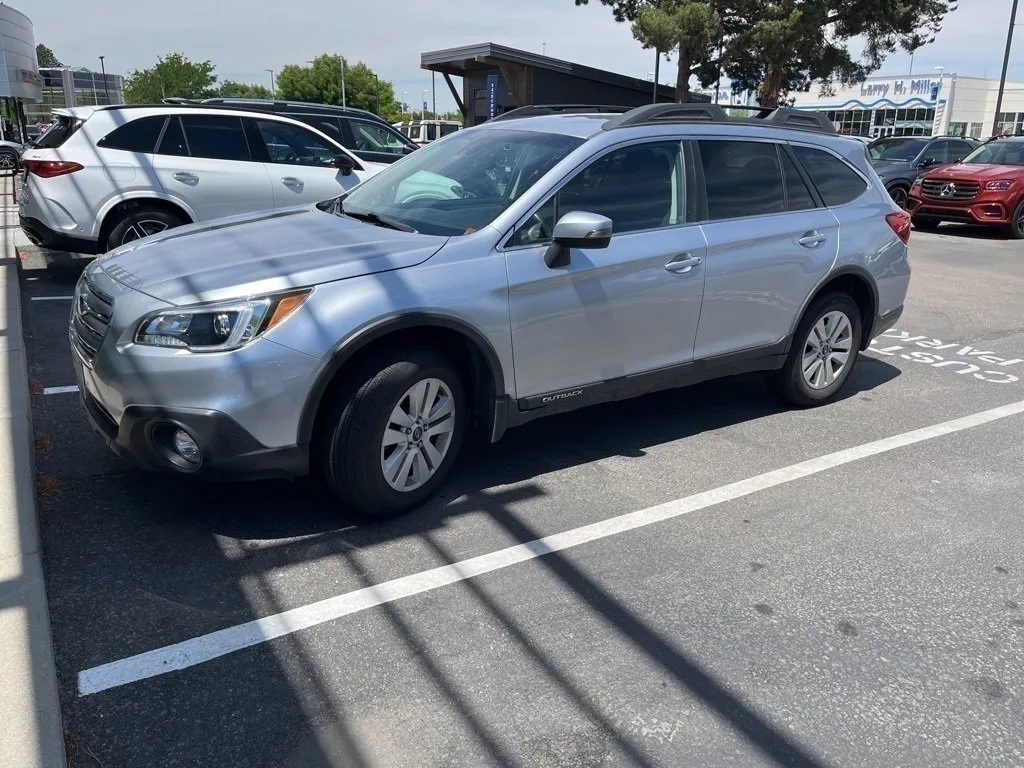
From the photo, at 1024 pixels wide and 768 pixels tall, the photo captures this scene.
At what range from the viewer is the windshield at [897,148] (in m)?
18.5

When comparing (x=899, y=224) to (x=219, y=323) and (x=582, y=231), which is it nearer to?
(x=582, y=231)

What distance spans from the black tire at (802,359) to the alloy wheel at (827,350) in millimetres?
22

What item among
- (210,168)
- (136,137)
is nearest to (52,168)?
(136,137)

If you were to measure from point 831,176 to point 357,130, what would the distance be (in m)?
7.13

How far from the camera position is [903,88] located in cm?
7012

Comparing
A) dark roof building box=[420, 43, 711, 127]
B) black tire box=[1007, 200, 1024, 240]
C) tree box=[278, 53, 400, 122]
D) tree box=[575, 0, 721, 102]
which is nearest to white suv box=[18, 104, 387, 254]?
black tire box=[1007, 200, 1024, 240]

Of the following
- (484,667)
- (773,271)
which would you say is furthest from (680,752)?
(773,271)

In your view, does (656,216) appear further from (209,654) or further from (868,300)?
(209,654)

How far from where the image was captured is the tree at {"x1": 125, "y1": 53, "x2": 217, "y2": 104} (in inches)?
2324

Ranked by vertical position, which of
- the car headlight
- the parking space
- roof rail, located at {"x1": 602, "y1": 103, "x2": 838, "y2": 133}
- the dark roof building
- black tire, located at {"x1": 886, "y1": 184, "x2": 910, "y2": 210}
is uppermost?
the dark roof building

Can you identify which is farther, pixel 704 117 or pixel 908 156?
pixel 908 156

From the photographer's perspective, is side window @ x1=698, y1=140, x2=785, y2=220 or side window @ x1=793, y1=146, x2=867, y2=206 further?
side window @ x1=793, y1=146, x2=867, y2=206

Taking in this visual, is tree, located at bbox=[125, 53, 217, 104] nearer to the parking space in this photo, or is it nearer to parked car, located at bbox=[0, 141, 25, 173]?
parked car, located at bbox=[0, 141, 25, 173]

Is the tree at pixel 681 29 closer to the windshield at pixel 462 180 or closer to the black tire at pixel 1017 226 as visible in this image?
the black tire at pixel 1017 226
